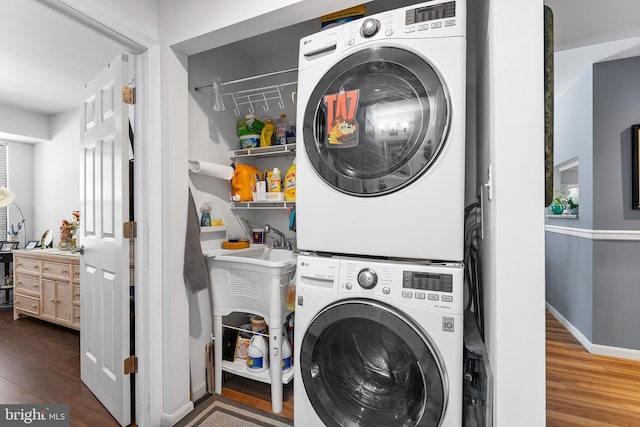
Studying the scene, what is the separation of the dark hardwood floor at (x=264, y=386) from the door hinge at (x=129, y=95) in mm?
1781

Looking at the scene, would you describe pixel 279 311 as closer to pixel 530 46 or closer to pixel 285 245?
pixel 285 245

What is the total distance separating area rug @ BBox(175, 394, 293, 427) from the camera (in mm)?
1722

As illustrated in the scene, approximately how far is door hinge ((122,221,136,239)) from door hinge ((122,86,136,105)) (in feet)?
2.16

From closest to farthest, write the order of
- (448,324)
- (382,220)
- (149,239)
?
(448,324), (382,220), (149,239)

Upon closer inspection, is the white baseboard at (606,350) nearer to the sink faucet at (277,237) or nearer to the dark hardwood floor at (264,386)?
the dark hardwood floor at (264,386)

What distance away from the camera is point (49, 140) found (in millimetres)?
4148

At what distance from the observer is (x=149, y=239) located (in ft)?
5.60

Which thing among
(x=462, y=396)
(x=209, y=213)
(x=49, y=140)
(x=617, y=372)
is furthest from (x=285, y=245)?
(x=49, y=140)

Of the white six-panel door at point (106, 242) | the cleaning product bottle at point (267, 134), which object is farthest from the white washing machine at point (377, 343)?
the cleaning product bottle at point (267, 134)

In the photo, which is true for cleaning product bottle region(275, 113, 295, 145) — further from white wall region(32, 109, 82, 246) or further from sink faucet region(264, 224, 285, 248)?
white wall region(32, 109, 82, 246)

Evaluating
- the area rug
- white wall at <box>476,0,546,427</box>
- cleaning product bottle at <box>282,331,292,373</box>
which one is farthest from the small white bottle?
white wall at <box>476,0,546,427</box>

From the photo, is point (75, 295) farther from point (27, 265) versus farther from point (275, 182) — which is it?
point (275, 182)

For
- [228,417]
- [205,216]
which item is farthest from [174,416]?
[205,216]

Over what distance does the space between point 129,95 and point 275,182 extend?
3.17 ft
